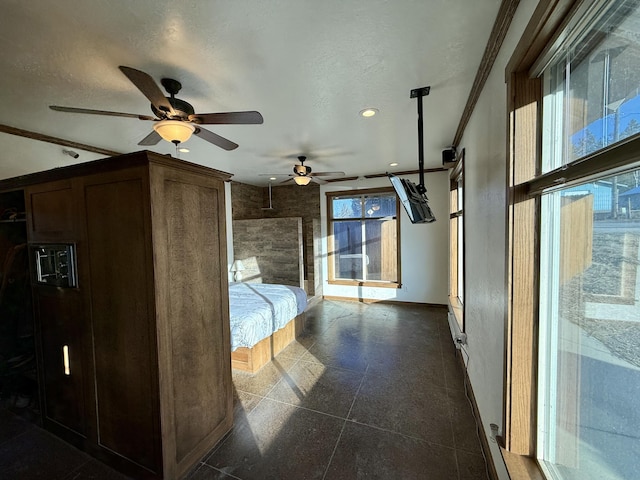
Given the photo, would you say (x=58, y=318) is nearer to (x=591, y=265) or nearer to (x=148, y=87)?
(x=148, y=87)

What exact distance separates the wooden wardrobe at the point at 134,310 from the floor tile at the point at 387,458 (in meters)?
0.94

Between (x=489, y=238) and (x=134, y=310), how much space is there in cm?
228

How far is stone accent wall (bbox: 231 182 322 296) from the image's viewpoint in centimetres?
578

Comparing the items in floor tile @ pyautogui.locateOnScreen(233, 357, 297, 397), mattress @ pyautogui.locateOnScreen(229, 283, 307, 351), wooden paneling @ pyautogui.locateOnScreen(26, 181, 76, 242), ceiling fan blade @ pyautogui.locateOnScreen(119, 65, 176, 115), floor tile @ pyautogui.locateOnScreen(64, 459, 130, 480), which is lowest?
floor tile @ pyautogui.locateOnScreen(233, 357, 297, 397)

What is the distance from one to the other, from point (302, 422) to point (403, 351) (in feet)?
5.56

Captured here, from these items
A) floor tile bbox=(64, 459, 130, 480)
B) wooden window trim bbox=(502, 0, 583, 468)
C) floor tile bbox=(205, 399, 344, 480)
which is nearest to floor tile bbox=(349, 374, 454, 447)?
floor tile bbox=(205, 399, 344, 480)

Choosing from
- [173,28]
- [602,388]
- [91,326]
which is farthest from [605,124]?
[91,326]

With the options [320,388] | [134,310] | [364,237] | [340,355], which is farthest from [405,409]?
[364,237]

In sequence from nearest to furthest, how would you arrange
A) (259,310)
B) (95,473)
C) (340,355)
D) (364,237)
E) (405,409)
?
(95,473) < (405,409) < (259,310) < (340,355) < (364,237)

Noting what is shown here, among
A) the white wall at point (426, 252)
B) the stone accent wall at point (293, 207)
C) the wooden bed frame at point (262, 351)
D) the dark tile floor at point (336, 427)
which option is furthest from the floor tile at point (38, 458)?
the white wall at point (426, 252)

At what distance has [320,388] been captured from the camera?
2559 mm

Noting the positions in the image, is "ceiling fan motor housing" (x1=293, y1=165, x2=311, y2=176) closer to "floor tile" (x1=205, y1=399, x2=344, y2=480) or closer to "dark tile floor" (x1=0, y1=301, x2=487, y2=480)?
"dark tile floor" (x1=0, y1=301, x2=487, y2=480)

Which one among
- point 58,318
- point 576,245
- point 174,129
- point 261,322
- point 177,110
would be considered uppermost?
point 177,110

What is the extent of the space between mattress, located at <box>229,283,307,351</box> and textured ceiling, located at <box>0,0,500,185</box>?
205 cm
